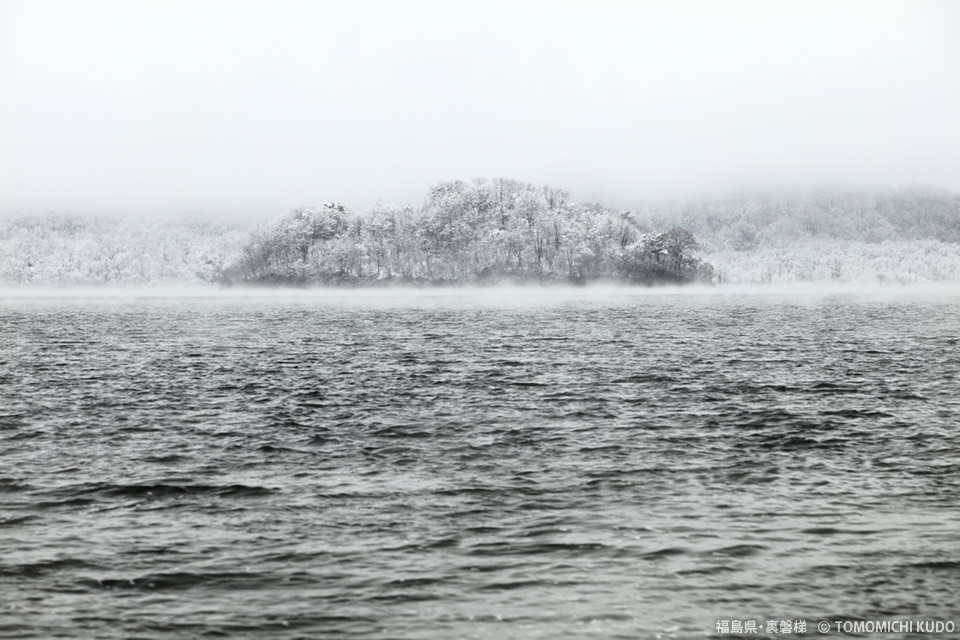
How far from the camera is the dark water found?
16.1 metres

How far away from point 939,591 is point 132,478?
20637 mm

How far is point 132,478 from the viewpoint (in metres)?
25.2

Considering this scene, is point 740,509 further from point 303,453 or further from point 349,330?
point 349,330

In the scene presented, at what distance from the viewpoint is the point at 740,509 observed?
861 inches

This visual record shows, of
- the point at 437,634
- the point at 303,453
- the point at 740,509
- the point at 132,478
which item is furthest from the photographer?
the point at 303,453

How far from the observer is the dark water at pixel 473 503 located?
52.8ft

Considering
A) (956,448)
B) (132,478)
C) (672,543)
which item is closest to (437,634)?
(672,543)

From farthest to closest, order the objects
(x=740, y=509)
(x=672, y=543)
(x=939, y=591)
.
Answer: (x=740, y=509)
(x=672, y=543)
(x=939, y=591)

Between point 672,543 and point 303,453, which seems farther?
point 303,453

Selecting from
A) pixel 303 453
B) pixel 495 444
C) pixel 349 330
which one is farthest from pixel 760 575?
pixel 349 330

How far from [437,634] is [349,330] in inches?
3276

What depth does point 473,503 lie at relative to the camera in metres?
22.6

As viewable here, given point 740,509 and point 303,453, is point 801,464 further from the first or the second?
point 303,453

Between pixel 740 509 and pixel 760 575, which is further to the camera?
pixel 740 509
